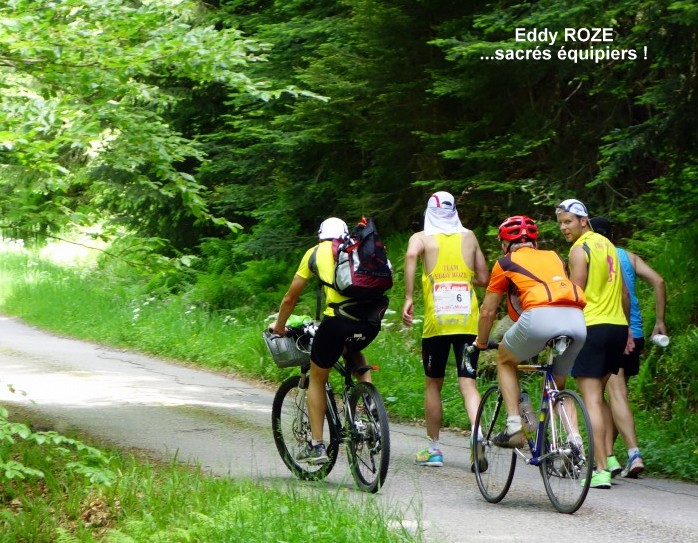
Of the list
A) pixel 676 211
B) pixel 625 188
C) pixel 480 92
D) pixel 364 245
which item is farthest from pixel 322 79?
pixel 364 245

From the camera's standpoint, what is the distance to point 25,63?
952 centimetres

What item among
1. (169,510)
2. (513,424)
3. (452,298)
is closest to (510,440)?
(513,424)

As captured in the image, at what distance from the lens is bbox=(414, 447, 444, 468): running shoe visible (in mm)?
8953

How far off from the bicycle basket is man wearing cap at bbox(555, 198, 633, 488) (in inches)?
85.3

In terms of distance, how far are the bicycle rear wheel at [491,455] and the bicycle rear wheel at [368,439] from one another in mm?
745

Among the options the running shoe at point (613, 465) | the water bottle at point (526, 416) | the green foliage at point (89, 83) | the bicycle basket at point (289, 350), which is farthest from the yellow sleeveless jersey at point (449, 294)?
the green foliage at point (89, 83)

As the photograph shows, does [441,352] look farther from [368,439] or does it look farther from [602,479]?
[602,479]

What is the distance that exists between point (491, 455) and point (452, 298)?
1.59m

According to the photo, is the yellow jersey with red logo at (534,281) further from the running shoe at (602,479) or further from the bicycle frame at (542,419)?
the running shoe at (602,479)

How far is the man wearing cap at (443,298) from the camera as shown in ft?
28.9

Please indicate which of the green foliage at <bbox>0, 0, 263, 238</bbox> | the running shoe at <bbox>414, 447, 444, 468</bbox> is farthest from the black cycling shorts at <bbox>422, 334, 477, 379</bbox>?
the green foliage at <bbox>0, 0, 263, 238</bbox>

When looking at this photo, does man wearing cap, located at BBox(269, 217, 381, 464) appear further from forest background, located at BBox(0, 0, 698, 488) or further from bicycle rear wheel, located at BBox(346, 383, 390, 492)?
forest background, located at BBox(0, 0, 698, 488)

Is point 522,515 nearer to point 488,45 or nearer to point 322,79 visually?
point 488,45

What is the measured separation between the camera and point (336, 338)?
785 centimetres
